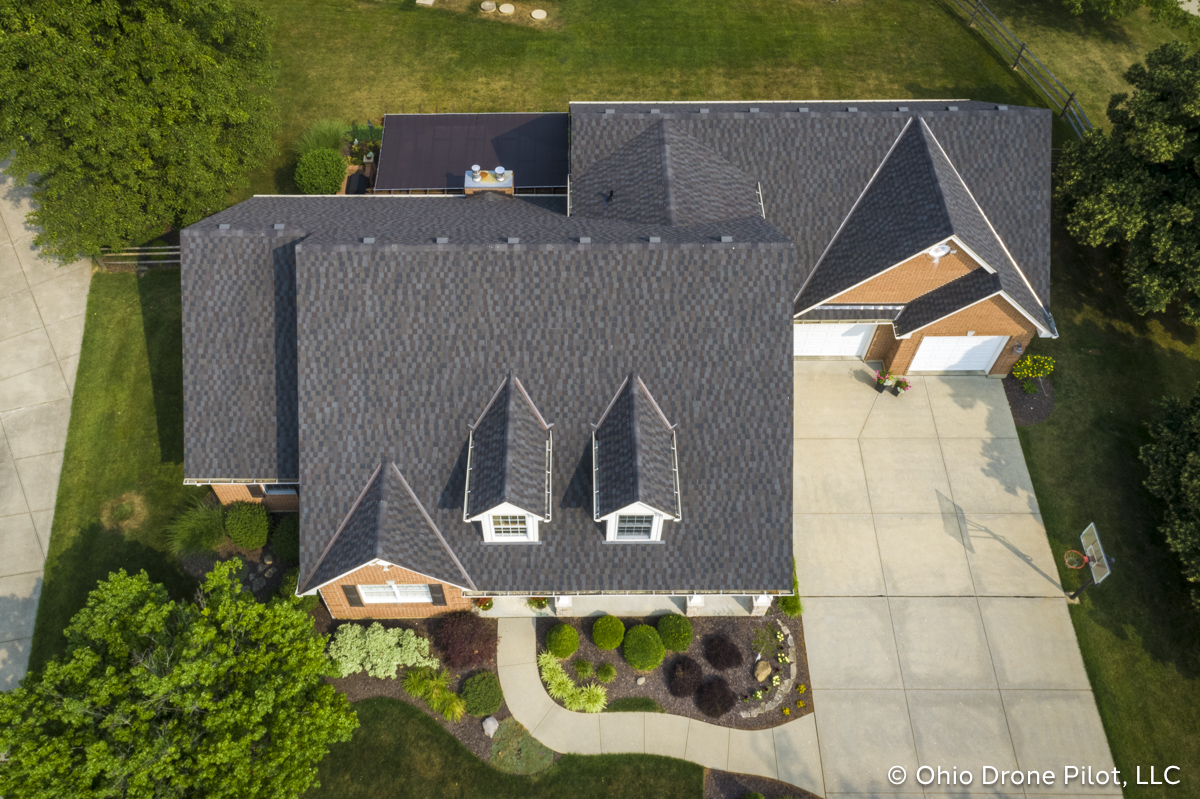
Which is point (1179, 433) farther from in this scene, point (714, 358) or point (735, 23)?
point (735, 23)

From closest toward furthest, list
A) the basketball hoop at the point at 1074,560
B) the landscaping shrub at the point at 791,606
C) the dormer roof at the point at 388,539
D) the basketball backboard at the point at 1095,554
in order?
the dormer roof at the point at 388,539, the basketball backboard at the point at 1095,554, the landscaping shrub at the point at 791,606, the basketball hoop at the point at 1074,560

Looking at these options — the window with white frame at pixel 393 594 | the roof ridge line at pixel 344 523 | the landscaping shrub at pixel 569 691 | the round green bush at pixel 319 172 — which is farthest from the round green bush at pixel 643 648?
the round green bush at pixel 319 172

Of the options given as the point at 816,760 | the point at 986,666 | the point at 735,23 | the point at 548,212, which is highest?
the point at 735,23

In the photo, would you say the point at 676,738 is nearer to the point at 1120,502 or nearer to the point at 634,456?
the point at 634,456

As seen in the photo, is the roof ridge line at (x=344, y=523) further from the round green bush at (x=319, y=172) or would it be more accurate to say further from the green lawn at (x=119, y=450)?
the round green bush at (x=319, y=172)

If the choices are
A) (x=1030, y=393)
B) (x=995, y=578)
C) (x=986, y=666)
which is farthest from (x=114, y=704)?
(x=1030, y=393)

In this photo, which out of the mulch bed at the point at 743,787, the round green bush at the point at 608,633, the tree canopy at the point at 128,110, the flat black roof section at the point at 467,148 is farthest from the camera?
the flat black roof section at the point at 467,148
